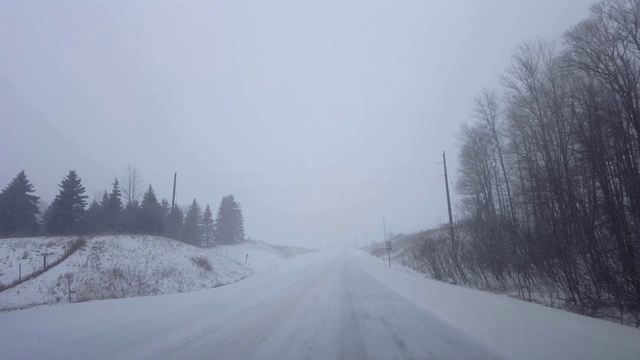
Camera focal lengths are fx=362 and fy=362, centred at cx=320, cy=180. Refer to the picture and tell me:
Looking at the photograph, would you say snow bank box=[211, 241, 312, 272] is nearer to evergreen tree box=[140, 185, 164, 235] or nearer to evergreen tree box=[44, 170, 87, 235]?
evergreen tree box=[140, 185, 164, 235]

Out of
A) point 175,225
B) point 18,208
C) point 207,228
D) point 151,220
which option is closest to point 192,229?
point 175,225

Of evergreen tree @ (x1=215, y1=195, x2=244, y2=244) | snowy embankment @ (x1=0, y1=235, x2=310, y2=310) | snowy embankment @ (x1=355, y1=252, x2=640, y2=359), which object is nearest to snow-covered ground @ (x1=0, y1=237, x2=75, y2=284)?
snowy embankment @ (x1=0, y1=235, x2=310, y2=310)

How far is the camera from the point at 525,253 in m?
12.5

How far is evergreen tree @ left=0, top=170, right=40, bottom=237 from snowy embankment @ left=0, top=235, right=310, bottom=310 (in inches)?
719

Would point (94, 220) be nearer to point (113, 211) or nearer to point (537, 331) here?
point (113, 211)

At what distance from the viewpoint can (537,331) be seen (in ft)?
23.3

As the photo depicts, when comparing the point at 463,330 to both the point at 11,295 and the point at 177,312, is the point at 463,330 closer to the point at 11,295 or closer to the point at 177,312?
the point at 177,312

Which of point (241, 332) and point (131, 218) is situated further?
point (131, 218)

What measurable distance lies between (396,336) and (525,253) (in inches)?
294

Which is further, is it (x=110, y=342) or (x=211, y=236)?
(x=211, y=236)

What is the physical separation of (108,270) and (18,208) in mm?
30125

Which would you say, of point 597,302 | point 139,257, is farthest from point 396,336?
point 139,257

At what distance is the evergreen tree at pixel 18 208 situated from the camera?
4053 cm

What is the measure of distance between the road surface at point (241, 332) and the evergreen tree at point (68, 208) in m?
34.3
